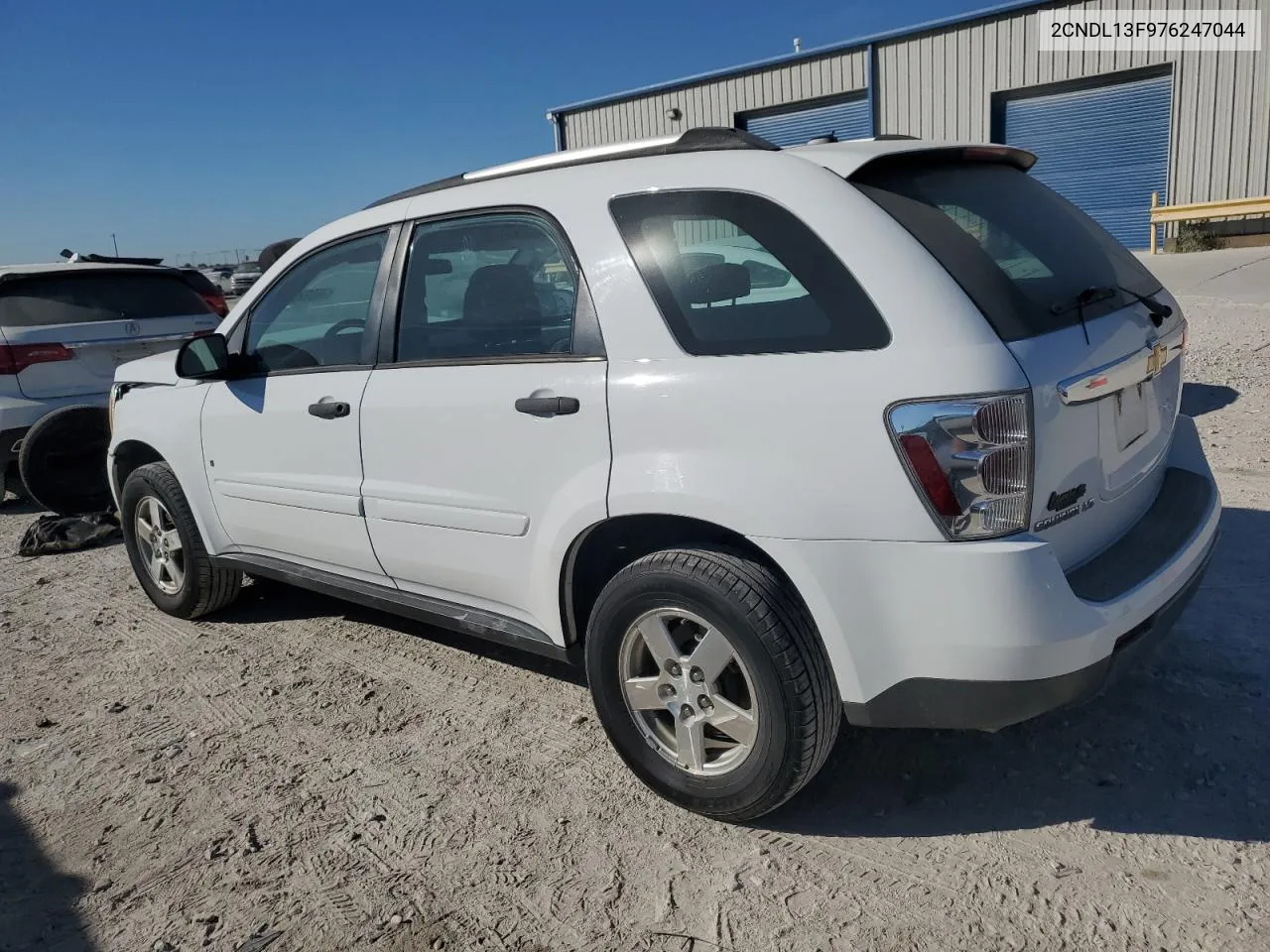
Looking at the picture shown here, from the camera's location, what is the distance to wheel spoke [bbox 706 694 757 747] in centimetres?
263

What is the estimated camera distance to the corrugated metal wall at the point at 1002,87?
1684cm

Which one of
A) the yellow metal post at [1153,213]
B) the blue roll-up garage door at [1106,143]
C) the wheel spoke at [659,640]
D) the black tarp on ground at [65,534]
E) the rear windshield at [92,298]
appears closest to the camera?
the wheel spoke at [659,640]

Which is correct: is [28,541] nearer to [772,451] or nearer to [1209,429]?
[772,451]

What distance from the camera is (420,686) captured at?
12.6 ft

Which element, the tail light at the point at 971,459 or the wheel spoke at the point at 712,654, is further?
the wheel spoke at the point at 712,654

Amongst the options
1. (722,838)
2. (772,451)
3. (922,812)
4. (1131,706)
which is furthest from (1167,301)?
(722,838)

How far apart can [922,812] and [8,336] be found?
6.61 meters

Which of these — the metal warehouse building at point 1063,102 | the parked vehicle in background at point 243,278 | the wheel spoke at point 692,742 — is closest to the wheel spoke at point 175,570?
the wheel spoke at point 692,742

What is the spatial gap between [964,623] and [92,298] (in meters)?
6.81

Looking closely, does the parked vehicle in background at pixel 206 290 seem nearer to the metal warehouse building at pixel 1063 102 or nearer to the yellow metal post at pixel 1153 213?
the metal warehouse building at pixel 1063 102

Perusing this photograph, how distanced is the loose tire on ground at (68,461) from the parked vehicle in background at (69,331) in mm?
76

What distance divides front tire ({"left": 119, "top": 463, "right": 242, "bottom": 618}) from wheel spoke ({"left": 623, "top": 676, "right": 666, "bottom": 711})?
2.56 meters

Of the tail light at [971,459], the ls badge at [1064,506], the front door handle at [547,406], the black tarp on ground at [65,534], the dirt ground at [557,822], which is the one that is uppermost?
the front door handle at [547,406]

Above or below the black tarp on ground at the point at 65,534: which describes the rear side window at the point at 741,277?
above
